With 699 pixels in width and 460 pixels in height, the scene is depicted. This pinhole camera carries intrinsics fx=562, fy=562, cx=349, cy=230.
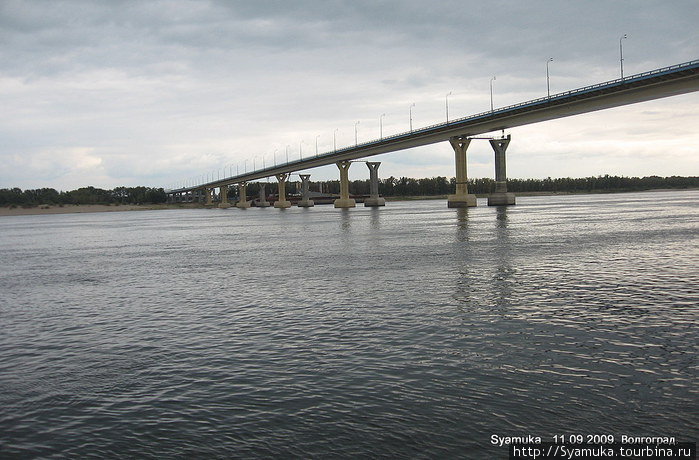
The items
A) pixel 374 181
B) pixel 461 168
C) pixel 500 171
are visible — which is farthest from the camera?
pixel 374 181

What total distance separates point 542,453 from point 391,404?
261 cm

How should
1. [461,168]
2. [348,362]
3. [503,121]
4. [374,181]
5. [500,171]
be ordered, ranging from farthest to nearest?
1. [374,181]
2. [500,171]
3. [461,168]
4. [503,121]
5. [348,362]

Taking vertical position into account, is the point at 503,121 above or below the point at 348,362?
above

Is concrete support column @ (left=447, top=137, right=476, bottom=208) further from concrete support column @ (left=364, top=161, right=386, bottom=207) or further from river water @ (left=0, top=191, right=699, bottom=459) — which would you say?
river water @ (left=0, top=191, right=699, bottom=459)

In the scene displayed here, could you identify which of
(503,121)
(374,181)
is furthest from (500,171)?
(374,181)

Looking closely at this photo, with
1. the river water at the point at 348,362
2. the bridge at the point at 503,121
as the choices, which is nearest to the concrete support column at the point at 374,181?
the bridge at the point at 503,121

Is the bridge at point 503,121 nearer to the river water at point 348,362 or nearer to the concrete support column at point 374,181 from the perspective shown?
the concrete support column at point 374,181

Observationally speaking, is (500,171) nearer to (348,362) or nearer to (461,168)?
(461,168)

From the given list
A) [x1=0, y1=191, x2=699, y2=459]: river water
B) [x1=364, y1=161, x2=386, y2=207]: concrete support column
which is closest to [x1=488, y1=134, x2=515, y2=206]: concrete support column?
[x1=364, y1=161, x2=386, y2=207]: concrete support column

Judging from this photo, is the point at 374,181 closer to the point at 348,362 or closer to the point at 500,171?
the point at 500,171

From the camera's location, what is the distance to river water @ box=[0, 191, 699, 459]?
27.7ft

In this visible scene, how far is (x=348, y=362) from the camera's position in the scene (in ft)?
39.0

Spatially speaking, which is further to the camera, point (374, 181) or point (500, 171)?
point (374, 181)

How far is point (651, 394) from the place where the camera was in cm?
944
